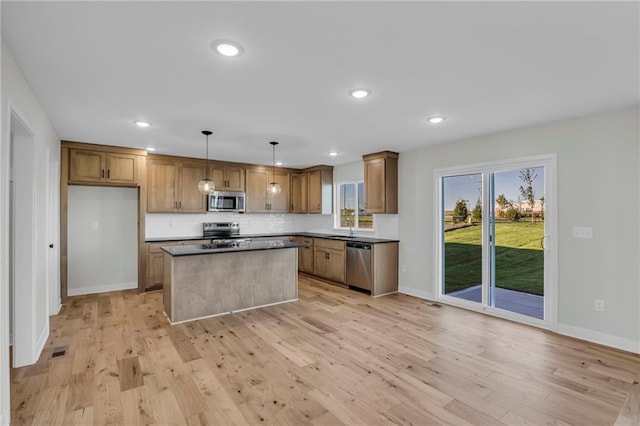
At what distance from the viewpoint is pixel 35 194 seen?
3010 mm

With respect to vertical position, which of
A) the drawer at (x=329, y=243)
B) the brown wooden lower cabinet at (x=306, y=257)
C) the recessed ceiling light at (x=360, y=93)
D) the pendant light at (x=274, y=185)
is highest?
the recessed ceiling light at (x=360, y=93)

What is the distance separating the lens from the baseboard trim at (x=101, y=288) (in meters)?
5.26

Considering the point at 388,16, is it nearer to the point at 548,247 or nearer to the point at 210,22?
the point at 210,22

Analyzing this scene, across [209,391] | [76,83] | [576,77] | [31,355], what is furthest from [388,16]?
[31,355]

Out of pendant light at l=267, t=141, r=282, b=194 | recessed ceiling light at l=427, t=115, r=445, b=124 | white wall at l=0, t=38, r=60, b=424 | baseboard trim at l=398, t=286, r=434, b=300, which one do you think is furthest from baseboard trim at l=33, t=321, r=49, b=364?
baseboard trim at l=398, t=286, r=434, b=300

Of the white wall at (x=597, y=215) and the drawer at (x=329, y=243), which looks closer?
the white wall at (x=597, y=215)

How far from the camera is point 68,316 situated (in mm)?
4188

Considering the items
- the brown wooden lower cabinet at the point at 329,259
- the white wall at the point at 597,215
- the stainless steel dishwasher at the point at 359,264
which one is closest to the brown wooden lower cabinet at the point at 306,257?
the brown wooden lower cabinet at the point at 329,259

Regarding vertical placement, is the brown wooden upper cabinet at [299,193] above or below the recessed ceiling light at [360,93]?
below

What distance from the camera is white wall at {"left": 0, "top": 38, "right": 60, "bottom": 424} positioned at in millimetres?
2025

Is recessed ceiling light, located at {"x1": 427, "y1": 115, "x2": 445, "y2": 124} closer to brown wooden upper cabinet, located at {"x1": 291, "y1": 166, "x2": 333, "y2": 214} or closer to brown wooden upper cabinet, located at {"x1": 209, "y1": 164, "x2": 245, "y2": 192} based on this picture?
brown wooden upper cabinet, located at {"x1": 291, "y1": 166, "x2": 333, "y2": 214}

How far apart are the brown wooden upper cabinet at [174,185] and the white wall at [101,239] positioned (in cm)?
38

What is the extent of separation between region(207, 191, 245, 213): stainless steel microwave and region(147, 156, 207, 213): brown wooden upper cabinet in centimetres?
15

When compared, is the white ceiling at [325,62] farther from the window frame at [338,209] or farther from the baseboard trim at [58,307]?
the window frame at [338,209]
